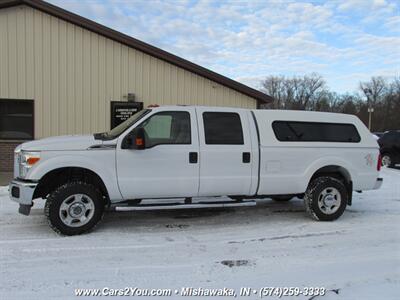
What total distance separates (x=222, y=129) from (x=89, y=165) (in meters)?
2.16

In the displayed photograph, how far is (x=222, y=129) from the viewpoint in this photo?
6.23 metres

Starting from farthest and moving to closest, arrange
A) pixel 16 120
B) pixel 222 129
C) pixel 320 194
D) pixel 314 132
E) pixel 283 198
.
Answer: pixel 16 120, pixel 283 198, pixel 314 132, pixel 320 194, pixel 222 129

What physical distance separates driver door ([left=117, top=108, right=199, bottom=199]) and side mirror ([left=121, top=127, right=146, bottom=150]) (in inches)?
3.4

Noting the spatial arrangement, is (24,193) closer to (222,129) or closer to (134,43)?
(222,129)

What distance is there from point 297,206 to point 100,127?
7.88m

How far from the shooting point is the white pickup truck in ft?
18.2

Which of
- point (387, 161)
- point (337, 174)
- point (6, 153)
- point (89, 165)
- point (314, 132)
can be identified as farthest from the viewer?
point (387, 161)

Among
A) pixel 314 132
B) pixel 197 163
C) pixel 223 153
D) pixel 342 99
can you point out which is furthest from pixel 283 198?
pixel 342 99

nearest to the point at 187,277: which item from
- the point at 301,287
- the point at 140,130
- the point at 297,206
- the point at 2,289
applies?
the point at 301,287

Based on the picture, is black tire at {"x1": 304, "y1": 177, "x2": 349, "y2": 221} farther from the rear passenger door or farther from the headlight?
the headlight

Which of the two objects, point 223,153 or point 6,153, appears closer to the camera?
point 223,153

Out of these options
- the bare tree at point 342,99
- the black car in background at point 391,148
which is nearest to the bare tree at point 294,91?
the bare tree at point 342,99

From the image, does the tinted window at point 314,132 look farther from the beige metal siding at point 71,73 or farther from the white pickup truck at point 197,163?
the beige metal siding at point 71,73

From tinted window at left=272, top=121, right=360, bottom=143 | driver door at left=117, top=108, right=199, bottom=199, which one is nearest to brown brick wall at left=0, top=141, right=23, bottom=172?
driver door at left=117, top=108, right=199, bottom=199
